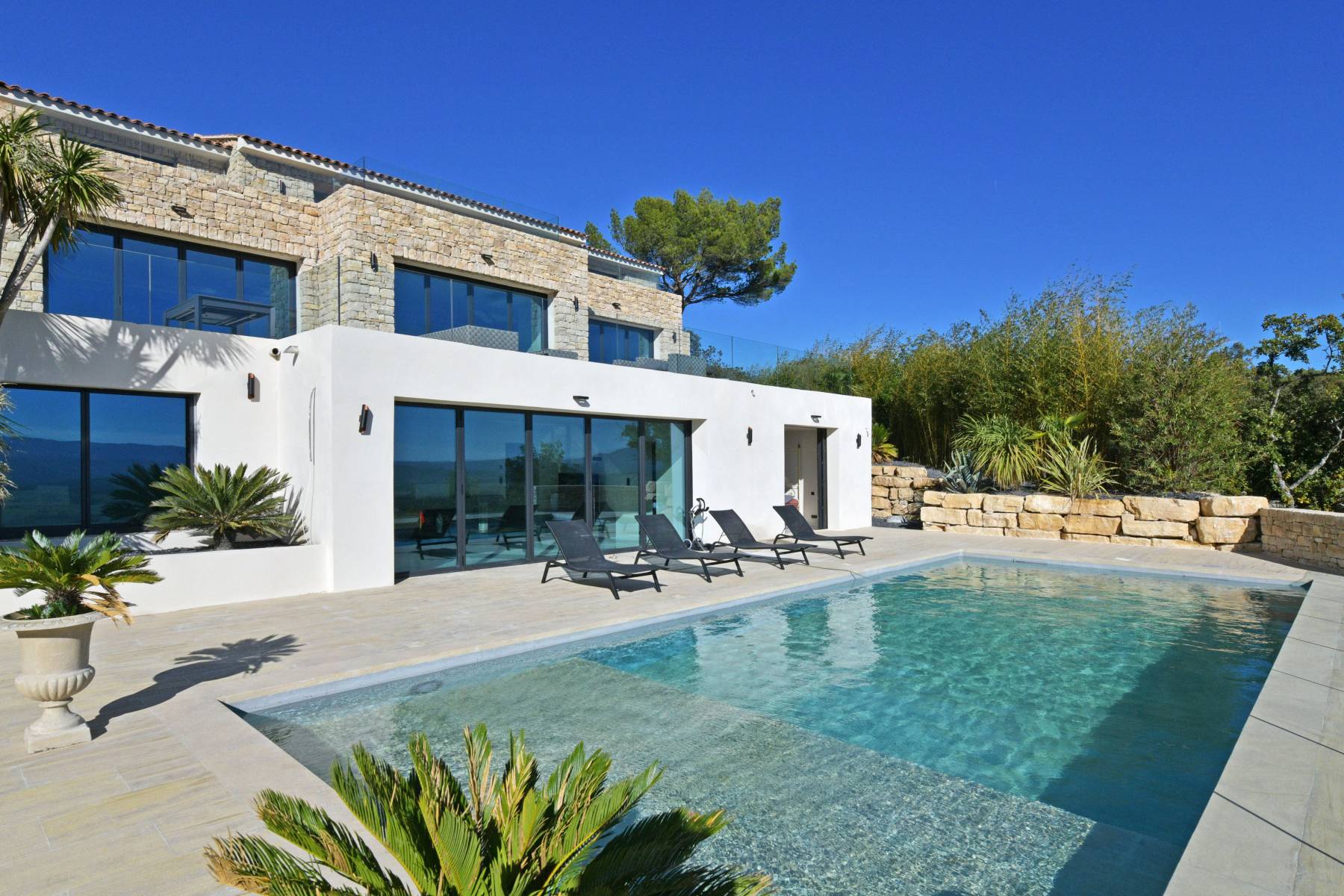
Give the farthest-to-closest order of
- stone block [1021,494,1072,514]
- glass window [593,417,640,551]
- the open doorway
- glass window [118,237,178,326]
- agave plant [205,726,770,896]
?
the open doorway
stone block [1021,494,1072,514]
glass window [593,417,640,551]
glass window [118,237,178,326]
agave plant [205,726,770,896]

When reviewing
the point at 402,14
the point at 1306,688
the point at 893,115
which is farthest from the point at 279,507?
the point at 893,115

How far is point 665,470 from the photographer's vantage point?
1348 cm

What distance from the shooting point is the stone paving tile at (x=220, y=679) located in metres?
2.98

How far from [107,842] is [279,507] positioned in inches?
289

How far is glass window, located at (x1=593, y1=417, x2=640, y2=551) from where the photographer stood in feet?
40.2

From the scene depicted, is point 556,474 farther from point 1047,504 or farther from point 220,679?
point 1047,504

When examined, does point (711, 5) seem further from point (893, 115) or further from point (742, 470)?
point (742, 470)

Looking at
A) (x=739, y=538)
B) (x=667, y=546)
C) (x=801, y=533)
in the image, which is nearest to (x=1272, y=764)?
(x=667, y=546)

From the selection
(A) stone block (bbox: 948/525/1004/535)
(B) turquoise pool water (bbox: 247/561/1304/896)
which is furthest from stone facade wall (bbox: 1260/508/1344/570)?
(A) stone block (bbox: 948/525/1004/535)

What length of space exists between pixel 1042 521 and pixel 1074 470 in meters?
1.22

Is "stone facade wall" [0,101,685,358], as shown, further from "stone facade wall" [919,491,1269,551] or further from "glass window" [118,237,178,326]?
"stone facade wall" [919,491,1269,551]

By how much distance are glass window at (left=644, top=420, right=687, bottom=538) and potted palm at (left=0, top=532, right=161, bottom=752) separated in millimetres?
9341

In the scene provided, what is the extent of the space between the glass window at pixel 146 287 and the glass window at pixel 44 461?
1.51 m

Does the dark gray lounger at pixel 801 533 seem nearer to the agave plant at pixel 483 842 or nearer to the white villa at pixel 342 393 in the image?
the white villa at pixel 342 393
